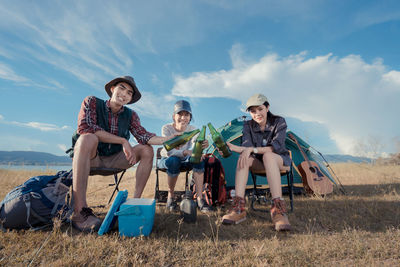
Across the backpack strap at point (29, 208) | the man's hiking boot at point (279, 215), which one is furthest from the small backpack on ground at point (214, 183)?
the backpack strap at point (29, 208)

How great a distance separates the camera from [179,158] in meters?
3.55

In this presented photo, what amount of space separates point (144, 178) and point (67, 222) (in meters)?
1.02

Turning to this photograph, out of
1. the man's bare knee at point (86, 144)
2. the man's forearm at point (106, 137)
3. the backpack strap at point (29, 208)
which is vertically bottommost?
the backpack strap at point (29, 208)

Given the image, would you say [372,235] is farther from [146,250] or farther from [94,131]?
[94,131]

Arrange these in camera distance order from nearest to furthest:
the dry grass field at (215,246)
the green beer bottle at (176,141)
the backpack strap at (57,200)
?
the dry grass field at (215,246) → the backpack strap at (57,200) → the green beer bottle at (176,141)

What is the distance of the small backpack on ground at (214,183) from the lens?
3.74m

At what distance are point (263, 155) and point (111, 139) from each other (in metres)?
2.08

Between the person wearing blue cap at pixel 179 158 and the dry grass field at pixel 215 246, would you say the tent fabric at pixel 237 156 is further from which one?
the dry grass field at pixel 215 246

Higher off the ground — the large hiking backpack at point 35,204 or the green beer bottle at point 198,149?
the green beer bottle at point 198,149

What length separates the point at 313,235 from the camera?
7.95ft

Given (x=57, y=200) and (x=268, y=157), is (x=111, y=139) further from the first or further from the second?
(x=268, y=157)

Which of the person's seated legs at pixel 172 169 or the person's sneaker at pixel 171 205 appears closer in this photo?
the person's sneaker at pixel 171 205

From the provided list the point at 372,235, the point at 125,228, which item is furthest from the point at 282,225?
the point at 125,228

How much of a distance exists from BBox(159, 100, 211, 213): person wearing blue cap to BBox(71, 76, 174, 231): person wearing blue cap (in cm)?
41
